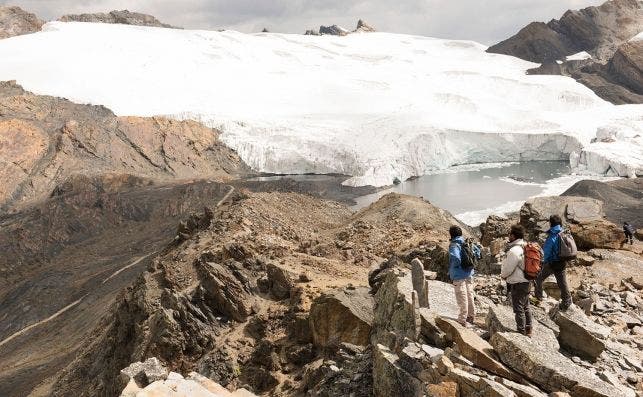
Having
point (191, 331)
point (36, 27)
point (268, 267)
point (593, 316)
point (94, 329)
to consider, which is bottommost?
point (94, 329)

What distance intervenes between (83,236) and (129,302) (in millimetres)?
25218

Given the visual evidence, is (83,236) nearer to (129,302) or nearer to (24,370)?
(24,370)

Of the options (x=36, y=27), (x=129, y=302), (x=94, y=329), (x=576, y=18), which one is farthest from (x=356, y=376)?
(x=576, y=18)

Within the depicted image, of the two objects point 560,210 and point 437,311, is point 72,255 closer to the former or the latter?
point 560,210

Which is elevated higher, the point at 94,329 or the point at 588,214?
the point at 588,214

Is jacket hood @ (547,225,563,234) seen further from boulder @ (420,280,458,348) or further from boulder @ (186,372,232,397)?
boulder @ (186,372,232,397)

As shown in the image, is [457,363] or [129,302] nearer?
[457,363]

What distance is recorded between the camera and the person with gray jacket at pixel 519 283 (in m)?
6.29

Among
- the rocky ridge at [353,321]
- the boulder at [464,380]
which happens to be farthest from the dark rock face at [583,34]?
the boulder at [464,380]

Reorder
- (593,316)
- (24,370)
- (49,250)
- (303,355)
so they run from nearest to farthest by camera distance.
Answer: (593,316)
(303,355)
(24,370)
(49,250)

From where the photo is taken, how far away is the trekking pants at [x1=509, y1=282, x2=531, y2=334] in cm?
627

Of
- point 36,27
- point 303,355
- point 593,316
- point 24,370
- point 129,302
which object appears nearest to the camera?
point 593,316

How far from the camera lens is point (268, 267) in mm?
12812

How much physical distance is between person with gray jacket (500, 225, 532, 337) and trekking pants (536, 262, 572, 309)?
1.37 metres
